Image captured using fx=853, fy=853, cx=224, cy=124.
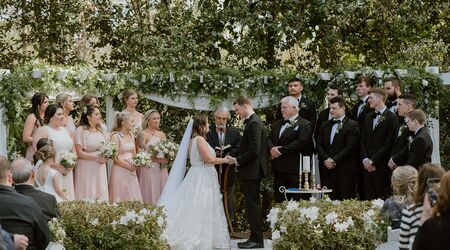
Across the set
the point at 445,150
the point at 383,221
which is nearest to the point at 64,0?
the point at 445,150

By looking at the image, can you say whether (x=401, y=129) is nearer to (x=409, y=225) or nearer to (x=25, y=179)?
(x=409, y=225)

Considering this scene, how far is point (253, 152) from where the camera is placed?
10.2m

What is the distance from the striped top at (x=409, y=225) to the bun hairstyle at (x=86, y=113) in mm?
6280

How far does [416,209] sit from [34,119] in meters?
6.53

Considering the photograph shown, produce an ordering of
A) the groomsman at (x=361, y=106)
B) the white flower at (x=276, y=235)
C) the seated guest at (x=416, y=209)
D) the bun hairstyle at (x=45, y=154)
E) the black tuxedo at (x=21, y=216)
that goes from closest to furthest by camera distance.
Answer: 1. the seated guest at (x=416, y=209)
2. the black tuxedo at (x=21, y=216)
3. the white flower at (x=276, y=235)
4. the bun hairstyle at (x=45, y=154)
5. the groomsman at (x=361, y=106)

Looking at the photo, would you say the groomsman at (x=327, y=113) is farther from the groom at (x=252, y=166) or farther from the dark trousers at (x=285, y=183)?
the groom at (x=252, y=166)

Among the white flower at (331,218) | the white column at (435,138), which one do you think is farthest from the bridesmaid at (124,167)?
the white flower at (331,218)

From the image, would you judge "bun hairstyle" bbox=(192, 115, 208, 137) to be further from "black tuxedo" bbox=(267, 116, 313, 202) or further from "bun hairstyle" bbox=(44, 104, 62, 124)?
"bun hairstyle" bbox=(44, 104, 62, 124)

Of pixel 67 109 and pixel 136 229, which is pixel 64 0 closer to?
pixel 67 109

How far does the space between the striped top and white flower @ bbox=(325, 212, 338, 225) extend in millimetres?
2263

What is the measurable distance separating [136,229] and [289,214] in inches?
56.5

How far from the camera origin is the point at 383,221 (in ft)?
22.9

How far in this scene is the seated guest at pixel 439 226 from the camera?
14.2ft

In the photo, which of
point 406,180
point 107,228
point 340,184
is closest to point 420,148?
point 340,184
